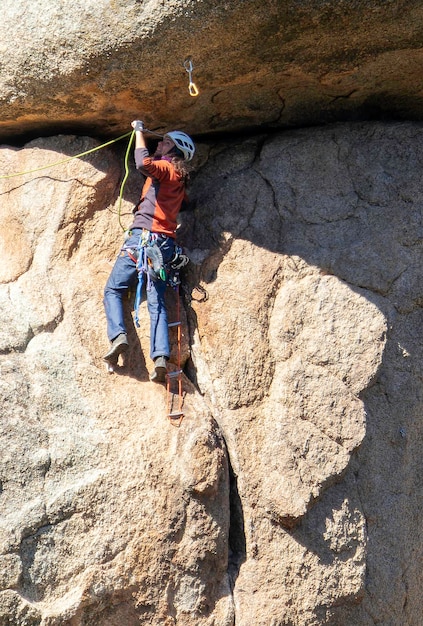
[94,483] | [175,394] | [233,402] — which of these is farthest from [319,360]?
[94,483]

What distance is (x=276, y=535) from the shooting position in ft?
17.0

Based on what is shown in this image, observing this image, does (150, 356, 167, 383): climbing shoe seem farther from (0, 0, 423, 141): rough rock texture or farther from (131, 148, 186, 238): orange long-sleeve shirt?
(0, 0, 423, 141): rough rock texture

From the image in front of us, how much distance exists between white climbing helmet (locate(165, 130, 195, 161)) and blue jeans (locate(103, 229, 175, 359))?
0.62 m

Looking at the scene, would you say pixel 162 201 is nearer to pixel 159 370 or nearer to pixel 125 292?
pixel 125 292

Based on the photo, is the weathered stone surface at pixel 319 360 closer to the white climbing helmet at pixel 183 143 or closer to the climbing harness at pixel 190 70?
the white climbing helmet at pixel 183 143

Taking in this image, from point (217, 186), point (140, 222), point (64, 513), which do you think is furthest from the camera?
point (217, 186)

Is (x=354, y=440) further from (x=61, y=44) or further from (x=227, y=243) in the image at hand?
(x=61, y=44)

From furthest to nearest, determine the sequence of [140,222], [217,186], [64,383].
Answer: [217,186], [140,222], [64,383]

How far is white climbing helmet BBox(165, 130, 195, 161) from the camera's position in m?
5.71

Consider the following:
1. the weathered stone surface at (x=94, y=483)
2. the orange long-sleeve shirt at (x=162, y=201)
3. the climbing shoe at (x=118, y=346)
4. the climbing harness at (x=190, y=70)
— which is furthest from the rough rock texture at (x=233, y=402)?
the climbing harness at (x=190, y=70)

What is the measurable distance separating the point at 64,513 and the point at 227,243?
2174 millimetres

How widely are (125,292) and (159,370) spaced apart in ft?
2.04

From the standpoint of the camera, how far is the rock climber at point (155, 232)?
5.33 m

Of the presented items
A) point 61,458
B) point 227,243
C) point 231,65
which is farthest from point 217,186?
point 61,458
